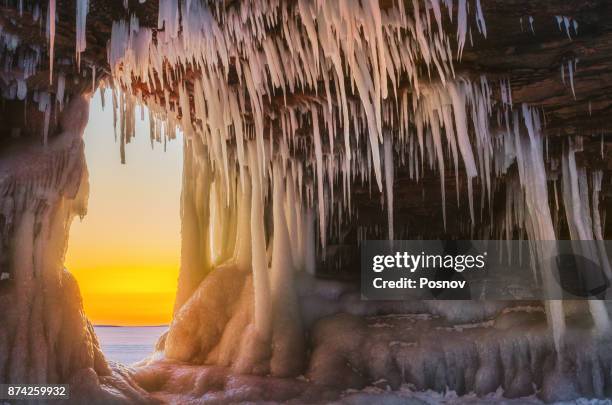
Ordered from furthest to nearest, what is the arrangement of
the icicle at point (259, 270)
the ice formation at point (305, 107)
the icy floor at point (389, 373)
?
1. the icicle at point (259, 270)
2. the icy floor at point (389, 373)
3. the ice formation at point (305, 107)

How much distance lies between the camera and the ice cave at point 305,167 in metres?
4.76

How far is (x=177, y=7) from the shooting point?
4.23 m

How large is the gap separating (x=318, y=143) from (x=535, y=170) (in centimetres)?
274

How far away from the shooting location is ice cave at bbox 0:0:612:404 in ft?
15.6

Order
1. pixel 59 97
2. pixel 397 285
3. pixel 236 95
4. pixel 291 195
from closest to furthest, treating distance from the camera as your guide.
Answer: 1. pixel 59 97
2. pixel 236 95
3. pixel 291 195
4. pixel 397 285

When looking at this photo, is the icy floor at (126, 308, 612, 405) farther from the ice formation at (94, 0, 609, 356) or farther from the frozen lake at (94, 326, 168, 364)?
the frozen lake at (94, 326, 168, 364)

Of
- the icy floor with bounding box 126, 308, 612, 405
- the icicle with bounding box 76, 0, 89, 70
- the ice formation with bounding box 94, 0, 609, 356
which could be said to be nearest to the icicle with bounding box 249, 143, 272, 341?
the ice formation with bounding box 94, 0, 609, 356

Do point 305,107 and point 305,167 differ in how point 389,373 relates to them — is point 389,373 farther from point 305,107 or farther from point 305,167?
point 305,107

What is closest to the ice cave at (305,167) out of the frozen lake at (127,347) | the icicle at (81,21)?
the icicle at (81,21)

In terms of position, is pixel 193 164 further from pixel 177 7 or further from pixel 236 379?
pixel 177 7

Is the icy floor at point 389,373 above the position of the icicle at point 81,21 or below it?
below

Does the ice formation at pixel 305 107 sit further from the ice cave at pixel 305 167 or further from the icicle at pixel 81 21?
the icicle at pixel 81 21

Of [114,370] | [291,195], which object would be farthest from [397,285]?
[114,370]

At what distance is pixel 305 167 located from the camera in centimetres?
846
